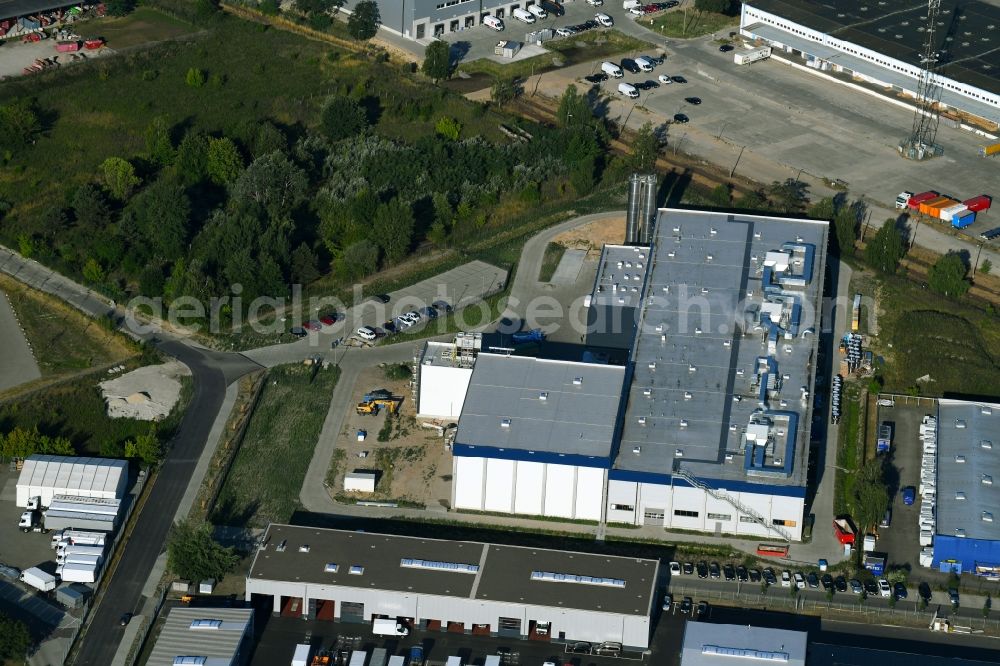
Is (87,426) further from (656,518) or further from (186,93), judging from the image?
(186,93)

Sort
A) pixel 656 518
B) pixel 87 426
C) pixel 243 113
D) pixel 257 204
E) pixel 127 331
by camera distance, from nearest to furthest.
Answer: pixel 656 518
pixel 87 426
pixel 127 331
pixel 257 204
pixel 243 113

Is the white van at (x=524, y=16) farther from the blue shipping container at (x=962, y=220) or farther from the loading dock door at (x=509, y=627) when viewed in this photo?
the loading dock door at (x=509, y=627)

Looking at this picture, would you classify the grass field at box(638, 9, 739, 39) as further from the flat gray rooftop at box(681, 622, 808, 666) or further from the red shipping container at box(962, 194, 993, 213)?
the flat gray rooftop at box(681, 622, 808, 666)

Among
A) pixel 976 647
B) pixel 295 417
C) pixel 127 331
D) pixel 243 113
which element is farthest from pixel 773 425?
pixel 243 113

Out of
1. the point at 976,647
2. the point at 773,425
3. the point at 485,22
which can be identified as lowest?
the point at 976,647

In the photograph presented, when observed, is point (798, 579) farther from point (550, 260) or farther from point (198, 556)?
point (550, 260)

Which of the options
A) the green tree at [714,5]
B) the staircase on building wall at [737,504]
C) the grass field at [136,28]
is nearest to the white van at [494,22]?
the green tree at [714,5]
